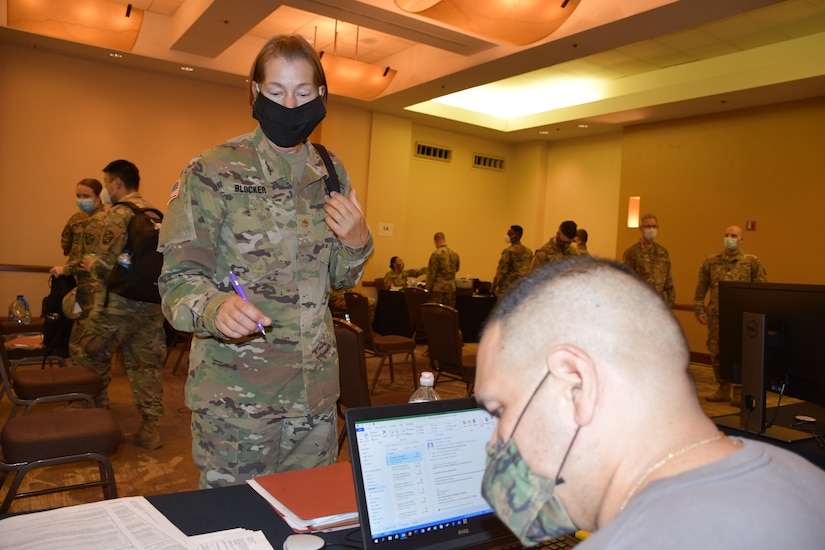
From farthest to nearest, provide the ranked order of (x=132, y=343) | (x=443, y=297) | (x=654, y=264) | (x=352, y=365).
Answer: (x=443, y=297)
(x=654, y=264)
(x=132, y=343)
(x=352, y=365)

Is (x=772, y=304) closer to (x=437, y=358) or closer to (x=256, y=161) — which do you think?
(x=256, y=161)

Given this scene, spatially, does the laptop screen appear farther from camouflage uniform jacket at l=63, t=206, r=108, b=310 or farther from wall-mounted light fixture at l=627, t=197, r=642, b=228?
wall-mounted light fixture at l=627, t=197, r=642, b=228

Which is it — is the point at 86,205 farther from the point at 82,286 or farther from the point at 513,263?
the point at 513,263

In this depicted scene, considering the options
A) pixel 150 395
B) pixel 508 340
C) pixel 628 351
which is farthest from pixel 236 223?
pixel 150 395

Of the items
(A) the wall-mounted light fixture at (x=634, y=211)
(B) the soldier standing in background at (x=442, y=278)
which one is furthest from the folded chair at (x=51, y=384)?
(A) the wall-mounted light fixture at (x=634, y=211)

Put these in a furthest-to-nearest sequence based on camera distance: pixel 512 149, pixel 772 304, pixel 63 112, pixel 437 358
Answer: pixel 512 149 → pixel 63 112 → pixel 437 358 → pixel 772 304

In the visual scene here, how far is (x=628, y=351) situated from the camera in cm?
61

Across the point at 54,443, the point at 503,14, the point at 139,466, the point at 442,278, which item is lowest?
the point at 139,466

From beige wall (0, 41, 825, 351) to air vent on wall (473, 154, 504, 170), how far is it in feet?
1.13

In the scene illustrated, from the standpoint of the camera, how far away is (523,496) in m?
0.69

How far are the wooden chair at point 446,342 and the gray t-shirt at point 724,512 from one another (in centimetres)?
374

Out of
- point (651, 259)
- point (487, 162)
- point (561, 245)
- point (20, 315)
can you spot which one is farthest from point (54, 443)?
point (487, 162)

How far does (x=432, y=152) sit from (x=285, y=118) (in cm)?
949

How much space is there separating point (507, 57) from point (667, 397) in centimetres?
628
